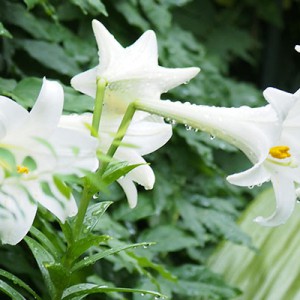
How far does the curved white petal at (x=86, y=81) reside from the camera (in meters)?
0.89

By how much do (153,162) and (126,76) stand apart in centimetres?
91

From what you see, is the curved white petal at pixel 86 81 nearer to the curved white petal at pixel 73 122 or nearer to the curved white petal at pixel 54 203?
the curved white petal at pixel 73 122

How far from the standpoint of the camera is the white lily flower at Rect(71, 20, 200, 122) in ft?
2.82

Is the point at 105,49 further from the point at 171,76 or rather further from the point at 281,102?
the point at 281,102

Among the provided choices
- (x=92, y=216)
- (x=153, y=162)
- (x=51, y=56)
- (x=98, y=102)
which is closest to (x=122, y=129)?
(x=98, y=102)

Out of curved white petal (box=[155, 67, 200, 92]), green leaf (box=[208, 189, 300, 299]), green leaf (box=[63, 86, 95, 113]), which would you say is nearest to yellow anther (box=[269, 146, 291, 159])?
curved white petal (box=[155, 67, 200, 92])

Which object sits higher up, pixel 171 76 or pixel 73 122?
pixel 171 76

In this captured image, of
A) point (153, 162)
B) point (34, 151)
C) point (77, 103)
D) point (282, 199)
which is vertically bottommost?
point (34, 151)

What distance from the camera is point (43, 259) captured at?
89 centimetres

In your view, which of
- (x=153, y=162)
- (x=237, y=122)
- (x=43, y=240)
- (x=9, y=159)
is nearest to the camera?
(x=9, y=159)

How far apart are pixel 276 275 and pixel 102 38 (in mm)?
976

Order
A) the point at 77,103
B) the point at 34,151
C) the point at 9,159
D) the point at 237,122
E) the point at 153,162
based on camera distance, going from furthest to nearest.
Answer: the point at 153,162
the point at 77,103
the point at 237,122
the point at 34,151
the point at 9,159

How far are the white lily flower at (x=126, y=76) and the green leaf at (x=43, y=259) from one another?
0.56 feet

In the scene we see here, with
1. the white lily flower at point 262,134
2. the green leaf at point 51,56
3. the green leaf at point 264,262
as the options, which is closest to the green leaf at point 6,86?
the green leaf at point 51,56
